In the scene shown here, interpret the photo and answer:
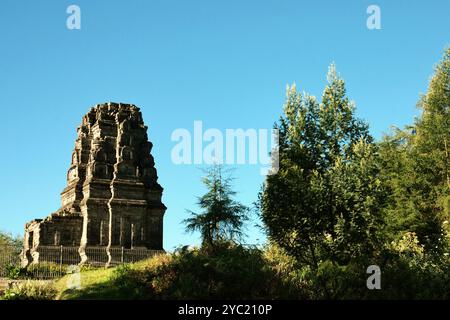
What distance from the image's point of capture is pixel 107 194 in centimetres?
4822

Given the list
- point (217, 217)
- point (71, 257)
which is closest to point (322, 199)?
point (217, 217)

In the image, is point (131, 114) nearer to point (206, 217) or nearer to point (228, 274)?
point (206, 217)

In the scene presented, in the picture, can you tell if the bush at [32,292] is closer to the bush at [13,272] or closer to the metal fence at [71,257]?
the bush at [13,272]

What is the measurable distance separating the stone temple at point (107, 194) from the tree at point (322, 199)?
24.0m

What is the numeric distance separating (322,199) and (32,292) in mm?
12046

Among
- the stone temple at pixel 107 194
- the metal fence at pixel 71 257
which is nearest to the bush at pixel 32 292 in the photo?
the metal fence at pixel 71 257

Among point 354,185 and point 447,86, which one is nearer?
point 354,185

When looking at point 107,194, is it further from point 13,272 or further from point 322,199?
point 322,199

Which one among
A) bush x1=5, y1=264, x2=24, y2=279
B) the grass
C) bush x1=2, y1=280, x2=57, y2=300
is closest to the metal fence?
bush x1=5, y1=264, x2=24, y2=279

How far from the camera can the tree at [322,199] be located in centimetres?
2405

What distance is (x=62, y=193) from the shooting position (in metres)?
52.3

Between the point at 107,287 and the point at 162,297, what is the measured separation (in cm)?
330

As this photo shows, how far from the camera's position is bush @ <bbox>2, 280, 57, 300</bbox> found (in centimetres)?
2291
